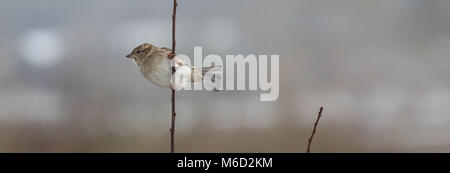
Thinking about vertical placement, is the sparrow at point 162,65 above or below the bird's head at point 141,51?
below

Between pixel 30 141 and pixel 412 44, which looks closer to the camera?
pixel 30 141

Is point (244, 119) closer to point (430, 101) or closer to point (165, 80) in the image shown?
point (430, 101)

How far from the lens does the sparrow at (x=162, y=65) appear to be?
1.30 feet

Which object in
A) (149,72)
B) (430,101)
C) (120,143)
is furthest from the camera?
(430,101)

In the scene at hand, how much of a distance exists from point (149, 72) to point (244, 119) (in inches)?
29.2

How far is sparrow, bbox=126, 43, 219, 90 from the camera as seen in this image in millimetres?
396

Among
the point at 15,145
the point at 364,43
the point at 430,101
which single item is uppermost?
the point at 364,43

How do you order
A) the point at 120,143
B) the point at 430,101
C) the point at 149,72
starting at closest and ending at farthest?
the point at 149,72, the point at 120,143, the point at 430,101

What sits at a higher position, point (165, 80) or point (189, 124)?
point (165, 80)

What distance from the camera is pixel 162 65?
1.33ft

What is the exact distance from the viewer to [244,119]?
44.1 inches

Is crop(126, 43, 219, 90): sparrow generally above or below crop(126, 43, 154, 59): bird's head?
below
